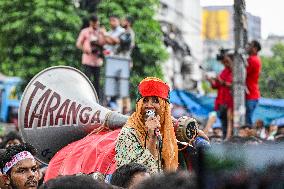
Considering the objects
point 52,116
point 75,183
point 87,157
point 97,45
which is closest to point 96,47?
point 97,45

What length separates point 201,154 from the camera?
1511mm

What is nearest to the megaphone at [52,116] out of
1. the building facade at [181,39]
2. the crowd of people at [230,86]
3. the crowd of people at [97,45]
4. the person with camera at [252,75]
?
the crowd of people at [230,86]

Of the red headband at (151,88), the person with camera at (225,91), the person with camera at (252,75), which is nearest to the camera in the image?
the red headband at (151,88)

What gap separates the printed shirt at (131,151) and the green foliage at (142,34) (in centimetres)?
1517

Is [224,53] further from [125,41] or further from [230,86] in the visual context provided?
[125,41]

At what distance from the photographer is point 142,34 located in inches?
829

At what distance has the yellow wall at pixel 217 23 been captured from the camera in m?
76.6

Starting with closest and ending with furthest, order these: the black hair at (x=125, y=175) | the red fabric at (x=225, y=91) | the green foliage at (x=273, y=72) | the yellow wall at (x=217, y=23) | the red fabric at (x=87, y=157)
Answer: the black hair at (x=125, y=175) < the red fabric at (x=87, y=157) < the red fabric at (x=225, y=91) < the green foliage at (x=273, y=72) < the yellow wall at (x=217, y=23)

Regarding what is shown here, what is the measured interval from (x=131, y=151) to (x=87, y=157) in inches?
16.5

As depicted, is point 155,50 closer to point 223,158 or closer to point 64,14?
point 64,14

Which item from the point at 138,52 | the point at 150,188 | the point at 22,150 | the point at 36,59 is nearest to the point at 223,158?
the point at 150,188

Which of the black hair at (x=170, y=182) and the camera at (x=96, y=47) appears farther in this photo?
the camera at (x=96, y=47)

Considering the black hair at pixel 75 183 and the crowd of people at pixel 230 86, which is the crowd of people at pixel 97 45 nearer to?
the crowd of people at pixel 230 86

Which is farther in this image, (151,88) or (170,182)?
(151,88)
